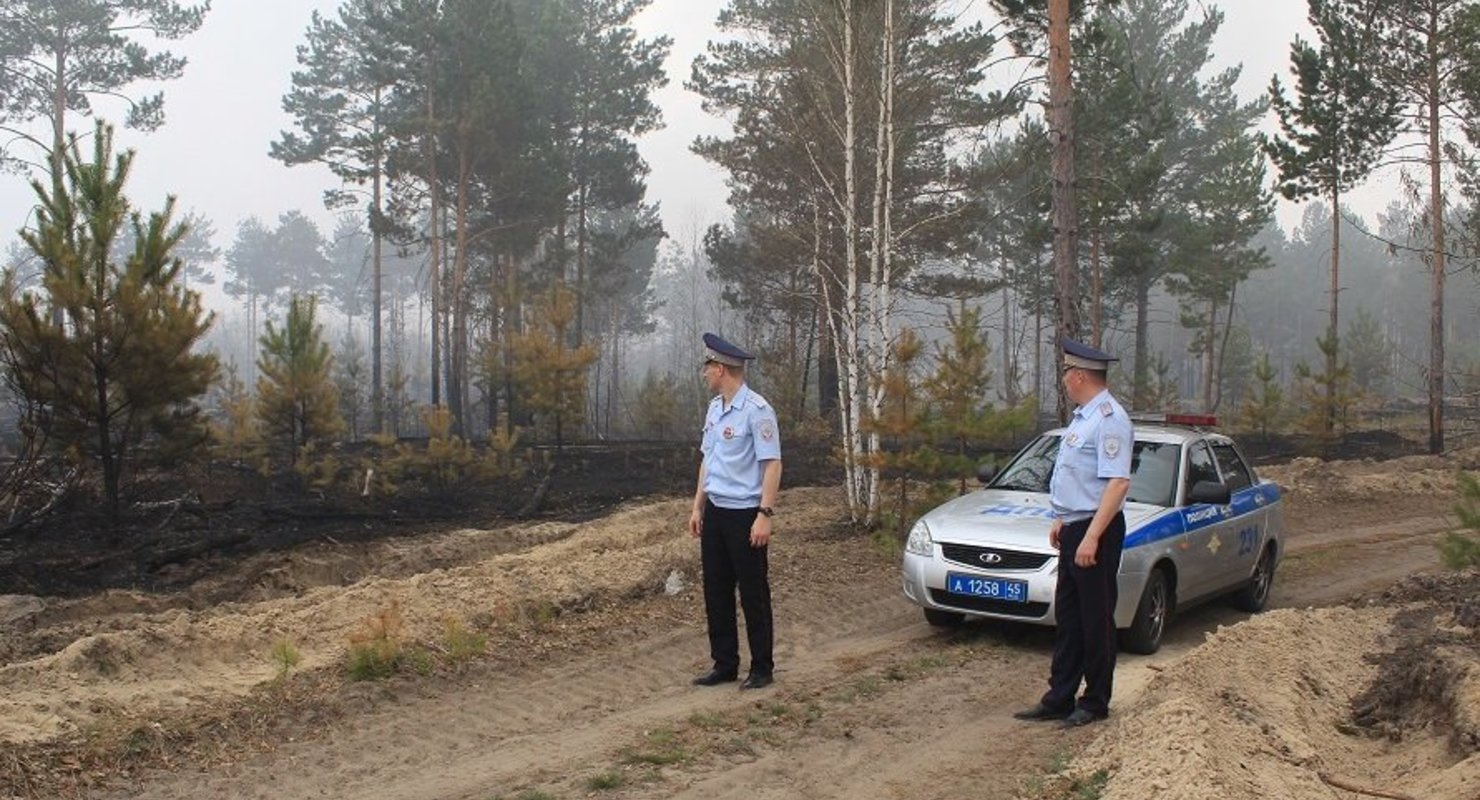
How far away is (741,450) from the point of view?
6941 mm

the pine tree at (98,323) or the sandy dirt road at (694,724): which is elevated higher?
the pine tree at (98,323)

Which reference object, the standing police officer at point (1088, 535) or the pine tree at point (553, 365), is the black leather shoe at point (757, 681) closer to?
the standing police officer at point (1088, 535)

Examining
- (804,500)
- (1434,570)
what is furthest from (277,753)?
(804,500)

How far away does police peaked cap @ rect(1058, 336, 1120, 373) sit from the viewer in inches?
243

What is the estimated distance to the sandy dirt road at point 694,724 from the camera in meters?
5.44

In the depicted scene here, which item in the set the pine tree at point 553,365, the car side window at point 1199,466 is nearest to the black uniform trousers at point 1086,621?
the car side window at point 1199,466

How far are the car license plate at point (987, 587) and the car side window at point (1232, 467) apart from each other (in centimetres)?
276

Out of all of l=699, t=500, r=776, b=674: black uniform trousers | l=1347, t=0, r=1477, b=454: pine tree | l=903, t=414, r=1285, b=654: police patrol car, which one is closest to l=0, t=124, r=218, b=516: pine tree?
l=699, t=500, r=776, b=674: black uniform trousers

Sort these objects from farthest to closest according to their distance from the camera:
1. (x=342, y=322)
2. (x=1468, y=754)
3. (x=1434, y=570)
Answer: (x=342, y=322), (x=1434, y=570), (x=1468, y=754)

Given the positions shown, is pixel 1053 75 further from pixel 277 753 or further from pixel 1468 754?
pixel 277 753

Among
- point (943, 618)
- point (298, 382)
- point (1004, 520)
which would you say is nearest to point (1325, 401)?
point (943, 618)

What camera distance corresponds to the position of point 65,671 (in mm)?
6984

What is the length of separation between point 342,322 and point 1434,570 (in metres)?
192

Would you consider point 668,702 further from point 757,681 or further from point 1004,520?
point 1004,520
